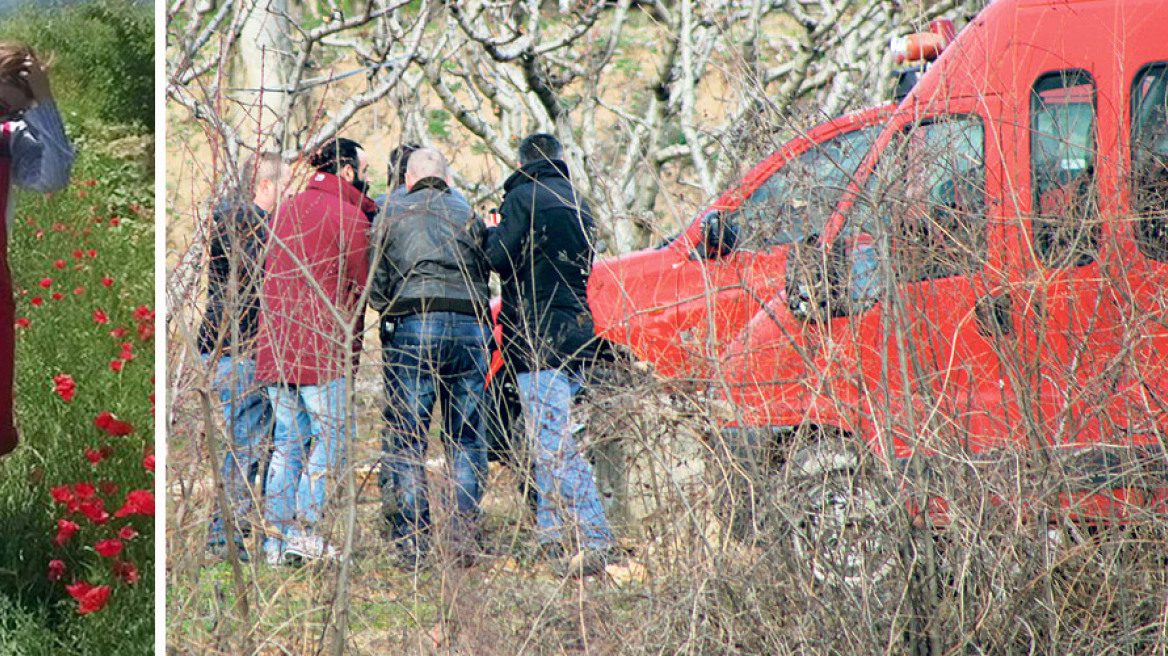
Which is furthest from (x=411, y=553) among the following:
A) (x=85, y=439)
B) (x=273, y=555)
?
(x=85, y=439)

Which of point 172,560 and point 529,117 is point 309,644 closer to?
point 172,560

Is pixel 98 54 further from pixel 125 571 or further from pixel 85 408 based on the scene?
pixel 125 571

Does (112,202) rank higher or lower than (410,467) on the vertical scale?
higher

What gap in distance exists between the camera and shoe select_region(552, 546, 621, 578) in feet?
12.6

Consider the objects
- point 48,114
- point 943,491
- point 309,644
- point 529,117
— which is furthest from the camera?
point 529,117

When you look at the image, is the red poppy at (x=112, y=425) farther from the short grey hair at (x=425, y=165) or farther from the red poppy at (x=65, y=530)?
the short grey hair at (x=425, y=165)

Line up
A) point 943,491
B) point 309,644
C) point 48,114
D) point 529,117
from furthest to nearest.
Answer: point 529,117, point 309,644, point 943,491, point 48,114

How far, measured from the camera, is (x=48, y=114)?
293 cm

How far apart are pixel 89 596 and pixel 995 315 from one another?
8.05ft

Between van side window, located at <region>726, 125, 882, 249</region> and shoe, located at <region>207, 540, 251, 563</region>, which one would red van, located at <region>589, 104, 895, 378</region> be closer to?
van side window, located at <region>726, 125, 882, 249</region>

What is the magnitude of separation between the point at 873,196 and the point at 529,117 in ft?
19.0


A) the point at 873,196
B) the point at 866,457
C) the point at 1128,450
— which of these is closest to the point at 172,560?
the point at 866,457

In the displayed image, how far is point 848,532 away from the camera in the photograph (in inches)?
144

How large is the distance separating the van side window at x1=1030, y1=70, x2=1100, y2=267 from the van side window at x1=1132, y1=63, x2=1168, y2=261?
116 millimetres
